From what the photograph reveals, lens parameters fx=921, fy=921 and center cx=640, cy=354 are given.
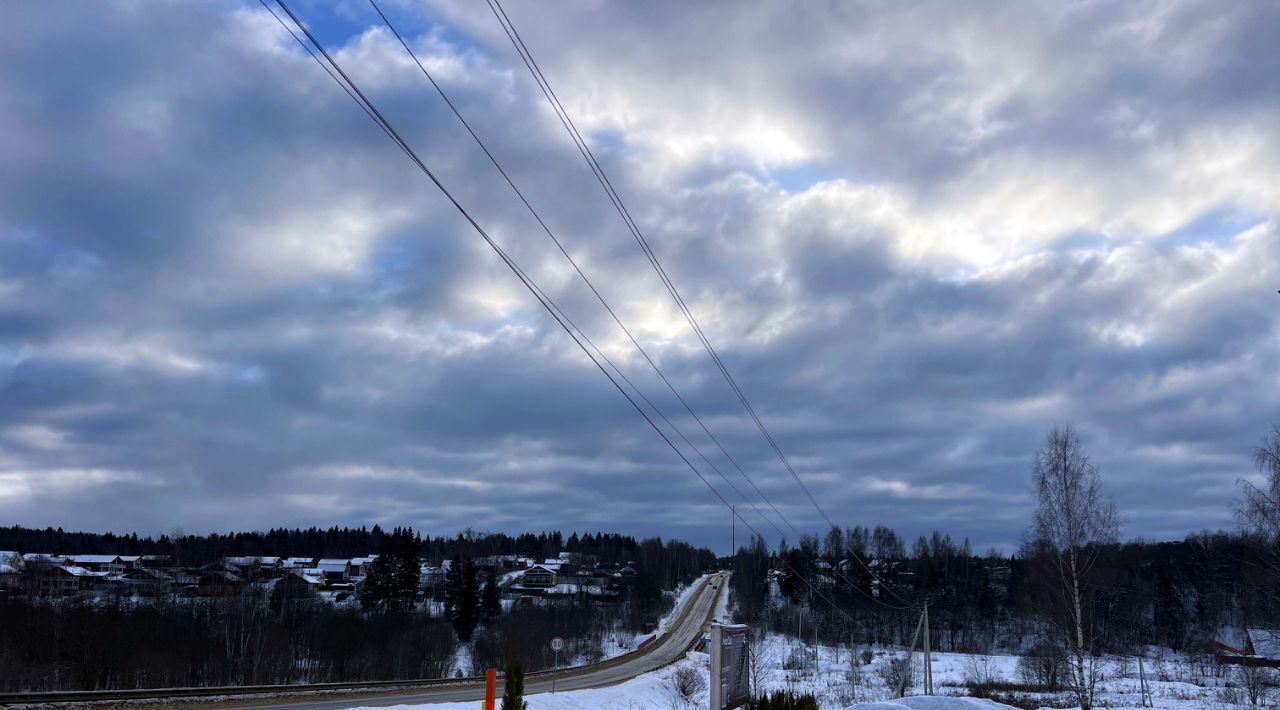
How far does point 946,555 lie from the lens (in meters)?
166

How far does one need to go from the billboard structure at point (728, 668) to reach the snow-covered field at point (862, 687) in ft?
9.18

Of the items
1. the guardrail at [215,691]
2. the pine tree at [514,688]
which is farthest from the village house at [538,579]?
the pine tree at [514,688]

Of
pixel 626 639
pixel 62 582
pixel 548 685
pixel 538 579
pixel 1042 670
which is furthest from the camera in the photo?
pixel 538 579

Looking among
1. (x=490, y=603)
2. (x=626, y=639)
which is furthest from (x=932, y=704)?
(x=626, y=639)

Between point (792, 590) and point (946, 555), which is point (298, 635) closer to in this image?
point (792, 590)

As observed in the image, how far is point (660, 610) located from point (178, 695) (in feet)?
370

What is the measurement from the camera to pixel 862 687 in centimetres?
6162

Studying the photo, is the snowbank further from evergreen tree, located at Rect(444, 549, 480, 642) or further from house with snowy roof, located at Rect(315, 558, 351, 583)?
house with snowy roof, located at Rect(315, 558, 351, 583)

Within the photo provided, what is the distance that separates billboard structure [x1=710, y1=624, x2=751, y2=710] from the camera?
19781 mm

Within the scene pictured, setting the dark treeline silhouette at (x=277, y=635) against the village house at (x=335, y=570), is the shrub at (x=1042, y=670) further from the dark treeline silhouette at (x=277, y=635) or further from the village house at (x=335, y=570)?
the village house at (x=335, y=570)

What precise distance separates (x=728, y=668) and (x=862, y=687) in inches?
1801

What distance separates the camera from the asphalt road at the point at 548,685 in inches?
1219

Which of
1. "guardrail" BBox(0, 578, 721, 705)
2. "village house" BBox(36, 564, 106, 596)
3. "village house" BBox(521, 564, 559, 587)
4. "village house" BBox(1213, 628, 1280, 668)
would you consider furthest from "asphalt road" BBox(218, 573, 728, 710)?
"village house" BBox(521, 564, 559, 587)

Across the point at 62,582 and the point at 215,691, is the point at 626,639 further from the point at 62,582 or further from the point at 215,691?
the point at 215,691
